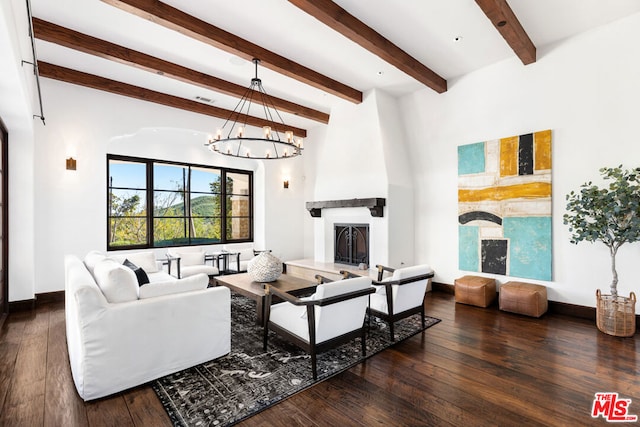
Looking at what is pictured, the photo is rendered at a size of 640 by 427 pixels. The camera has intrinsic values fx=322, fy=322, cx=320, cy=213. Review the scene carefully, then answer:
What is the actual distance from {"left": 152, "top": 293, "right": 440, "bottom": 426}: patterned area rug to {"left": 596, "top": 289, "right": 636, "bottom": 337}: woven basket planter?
2.29 metres

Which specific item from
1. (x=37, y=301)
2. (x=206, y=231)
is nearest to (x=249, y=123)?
(x=206, y=231)

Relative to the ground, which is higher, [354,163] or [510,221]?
[354,163]

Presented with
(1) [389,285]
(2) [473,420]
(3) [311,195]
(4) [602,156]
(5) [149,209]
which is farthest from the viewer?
(3) [311,195]

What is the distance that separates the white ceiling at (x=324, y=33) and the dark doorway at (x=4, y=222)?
53.5 inches

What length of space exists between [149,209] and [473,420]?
5912 millimetres

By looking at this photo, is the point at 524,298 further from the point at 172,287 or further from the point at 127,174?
the point at 127,174

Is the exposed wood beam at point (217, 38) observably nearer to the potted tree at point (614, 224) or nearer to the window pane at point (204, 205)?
the window pane at point (204, 205)

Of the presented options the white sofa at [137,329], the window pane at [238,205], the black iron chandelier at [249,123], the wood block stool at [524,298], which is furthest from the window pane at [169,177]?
the wood block stool at [524,298]

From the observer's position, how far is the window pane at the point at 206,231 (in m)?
6.63

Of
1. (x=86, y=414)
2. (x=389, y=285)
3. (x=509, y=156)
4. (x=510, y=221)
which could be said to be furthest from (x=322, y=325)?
(x=509, y=156)

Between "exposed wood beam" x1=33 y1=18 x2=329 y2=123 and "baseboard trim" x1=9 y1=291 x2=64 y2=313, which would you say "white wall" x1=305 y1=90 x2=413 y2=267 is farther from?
"baseboard trim" x1=9 y1=291 x2=64 y2=313

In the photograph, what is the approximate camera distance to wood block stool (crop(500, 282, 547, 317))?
14.1ft

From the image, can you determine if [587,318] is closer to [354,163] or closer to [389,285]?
[389,285]

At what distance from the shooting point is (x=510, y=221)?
4.88 metres
